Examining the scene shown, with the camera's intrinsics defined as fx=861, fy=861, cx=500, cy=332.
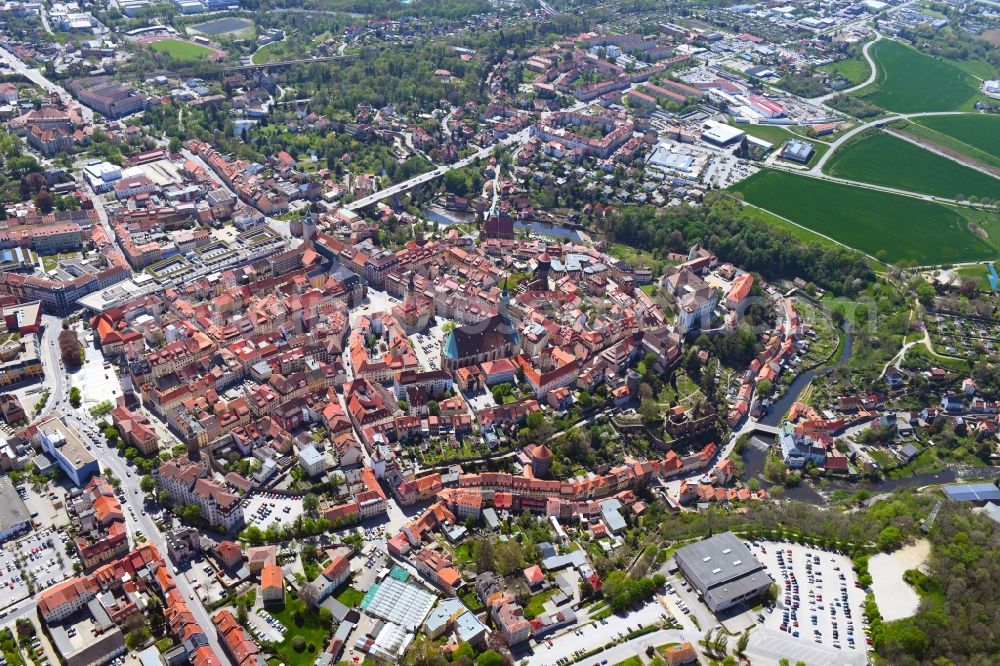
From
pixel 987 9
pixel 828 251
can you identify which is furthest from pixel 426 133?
pixel 987 9

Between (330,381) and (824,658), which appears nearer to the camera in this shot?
(824,658)

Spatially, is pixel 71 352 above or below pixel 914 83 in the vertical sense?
below

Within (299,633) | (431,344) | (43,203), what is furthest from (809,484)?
(43,203)

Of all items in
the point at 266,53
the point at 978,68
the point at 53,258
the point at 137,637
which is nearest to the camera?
the point at 137,637

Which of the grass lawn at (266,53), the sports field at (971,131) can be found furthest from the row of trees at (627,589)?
the grass lawn at (266,53)

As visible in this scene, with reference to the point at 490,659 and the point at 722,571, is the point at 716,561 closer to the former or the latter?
the point at 722,571

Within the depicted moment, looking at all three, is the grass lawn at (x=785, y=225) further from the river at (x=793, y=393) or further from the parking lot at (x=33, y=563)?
the parking lot at (x=33, y=563)

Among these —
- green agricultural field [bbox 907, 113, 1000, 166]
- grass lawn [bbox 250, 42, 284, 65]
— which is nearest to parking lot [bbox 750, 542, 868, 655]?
green agricultural field [bbox 907, 113, 1000, 166]

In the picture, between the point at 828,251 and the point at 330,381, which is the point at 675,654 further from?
the point at 828,251
